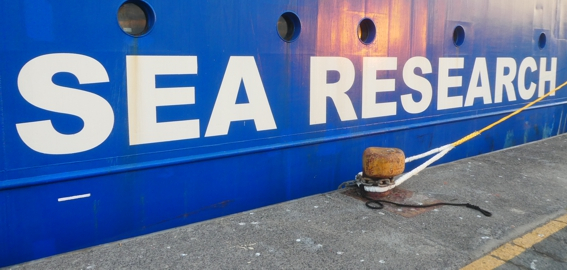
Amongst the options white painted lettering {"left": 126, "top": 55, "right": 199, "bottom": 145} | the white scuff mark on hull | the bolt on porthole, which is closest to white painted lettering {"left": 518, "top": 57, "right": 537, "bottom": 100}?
white painted lettering {"left": 126, "top": 55, "right": 199, "bottom": 145}

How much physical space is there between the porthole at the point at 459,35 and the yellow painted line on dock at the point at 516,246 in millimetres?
2906

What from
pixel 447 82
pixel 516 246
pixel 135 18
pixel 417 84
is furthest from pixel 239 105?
pixel 447 82

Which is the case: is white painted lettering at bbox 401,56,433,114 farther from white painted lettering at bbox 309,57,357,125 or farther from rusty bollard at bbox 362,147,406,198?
rusty bollard at bbox 362,147,406,198

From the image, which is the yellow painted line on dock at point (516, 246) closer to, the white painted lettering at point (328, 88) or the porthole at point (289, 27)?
the white painted lettering at point (328, 88)

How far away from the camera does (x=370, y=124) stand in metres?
5.43

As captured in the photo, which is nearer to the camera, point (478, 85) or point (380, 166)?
point (380, 166)

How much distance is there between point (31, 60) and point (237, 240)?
194cm

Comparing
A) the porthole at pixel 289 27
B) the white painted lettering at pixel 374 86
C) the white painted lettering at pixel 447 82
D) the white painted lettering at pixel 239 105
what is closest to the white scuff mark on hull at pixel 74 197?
the white painted lettering at pixel 239 105

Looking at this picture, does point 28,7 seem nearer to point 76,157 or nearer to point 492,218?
point 76,157

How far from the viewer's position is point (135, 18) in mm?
3627

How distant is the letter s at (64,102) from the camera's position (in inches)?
123

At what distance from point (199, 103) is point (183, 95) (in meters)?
0.16

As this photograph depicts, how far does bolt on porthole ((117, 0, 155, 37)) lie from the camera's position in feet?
11.6

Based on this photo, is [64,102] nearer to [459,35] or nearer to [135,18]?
[135,18]
